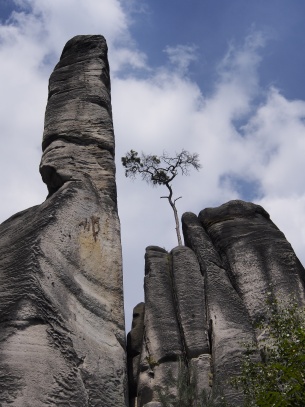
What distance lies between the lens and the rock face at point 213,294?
10.6m

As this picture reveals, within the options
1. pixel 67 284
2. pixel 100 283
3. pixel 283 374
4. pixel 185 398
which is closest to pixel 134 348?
pixel 100 283

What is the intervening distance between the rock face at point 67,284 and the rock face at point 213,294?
2.14 meters

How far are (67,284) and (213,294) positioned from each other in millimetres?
4737

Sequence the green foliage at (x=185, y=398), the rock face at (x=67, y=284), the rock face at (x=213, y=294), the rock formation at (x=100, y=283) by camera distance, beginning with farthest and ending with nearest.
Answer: the rock face at (x=213, y=294), the green foliage at (x=185, y=398), the rock formation at (x=100, y=283), the rock face at (x=67, y=284)

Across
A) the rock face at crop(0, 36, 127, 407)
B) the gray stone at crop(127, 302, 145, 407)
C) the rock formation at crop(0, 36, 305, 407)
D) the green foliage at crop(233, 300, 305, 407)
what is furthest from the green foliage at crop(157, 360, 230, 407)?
the gray stone at crop(127, 302, 145, 407)

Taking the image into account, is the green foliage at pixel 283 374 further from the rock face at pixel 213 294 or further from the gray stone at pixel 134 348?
the gray stone at pixel 134 348

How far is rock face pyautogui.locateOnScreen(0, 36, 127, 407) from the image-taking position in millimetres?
6539

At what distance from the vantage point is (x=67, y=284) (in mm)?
7961

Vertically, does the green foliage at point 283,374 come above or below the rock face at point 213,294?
below

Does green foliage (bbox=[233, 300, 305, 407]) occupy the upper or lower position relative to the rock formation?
lower

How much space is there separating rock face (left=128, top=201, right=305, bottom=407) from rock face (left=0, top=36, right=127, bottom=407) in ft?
7.02

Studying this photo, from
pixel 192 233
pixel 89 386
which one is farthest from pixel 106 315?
pixel 192 233

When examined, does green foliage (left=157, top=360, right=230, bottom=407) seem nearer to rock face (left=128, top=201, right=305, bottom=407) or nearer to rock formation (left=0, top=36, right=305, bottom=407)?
rock formation (left=0, top=36, right=305, bottom=407)

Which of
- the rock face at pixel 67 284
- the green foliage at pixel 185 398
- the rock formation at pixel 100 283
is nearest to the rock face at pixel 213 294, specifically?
the rock formation at pixel 100 283
